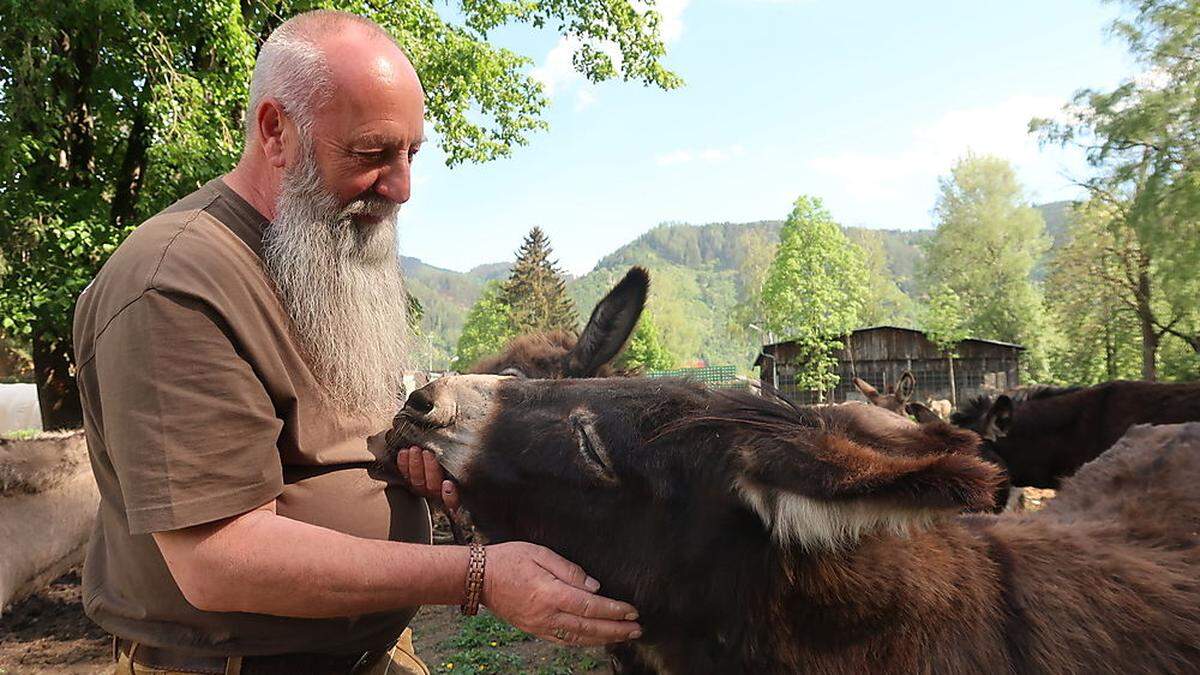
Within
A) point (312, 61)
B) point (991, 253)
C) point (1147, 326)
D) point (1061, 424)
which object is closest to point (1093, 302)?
point (1147, 326)

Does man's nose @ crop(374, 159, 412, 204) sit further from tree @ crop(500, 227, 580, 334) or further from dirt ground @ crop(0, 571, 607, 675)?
tree @ crop(500, 227, 580, 334)

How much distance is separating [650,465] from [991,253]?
72485 mm

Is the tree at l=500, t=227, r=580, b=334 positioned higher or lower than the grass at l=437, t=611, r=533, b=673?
Answer: higher

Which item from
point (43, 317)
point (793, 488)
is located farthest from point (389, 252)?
point (43, 317)

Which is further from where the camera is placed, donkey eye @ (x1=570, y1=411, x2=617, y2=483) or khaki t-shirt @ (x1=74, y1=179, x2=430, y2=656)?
donkey eye @ (x1=570, y1=411, x2=617, y2=483)

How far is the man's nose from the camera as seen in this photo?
2584 mm

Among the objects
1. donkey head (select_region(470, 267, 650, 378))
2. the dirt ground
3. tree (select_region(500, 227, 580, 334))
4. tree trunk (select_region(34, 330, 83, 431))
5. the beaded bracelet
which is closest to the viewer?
the beaded bracelet

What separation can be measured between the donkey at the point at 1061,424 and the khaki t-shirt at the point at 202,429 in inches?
426

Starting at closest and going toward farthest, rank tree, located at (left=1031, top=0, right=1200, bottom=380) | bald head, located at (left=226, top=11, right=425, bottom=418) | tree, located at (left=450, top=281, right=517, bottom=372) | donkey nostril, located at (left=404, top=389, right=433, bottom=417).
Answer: bald head, located at (left=226, top=11, right=425, bottom=418) < donkey nostril, located at (left=404, top=389, right=433, bottom=417) < tree, located at (left=1031, top=0, right=1200, bottom=380) < tree, located at (left=450, top=281, right=517, bottom=372)

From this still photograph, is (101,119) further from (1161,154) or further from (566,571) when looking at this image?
(1161,154)

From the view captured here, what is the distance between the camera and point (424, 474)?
2.65 metres

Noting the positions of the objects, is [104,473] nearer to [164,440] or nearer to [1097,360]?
[164,440]

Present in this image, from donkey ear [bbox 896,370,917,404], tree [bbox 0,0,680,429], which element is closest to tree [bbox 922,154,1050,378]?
donkey ear [bbox 896,370,917,404]

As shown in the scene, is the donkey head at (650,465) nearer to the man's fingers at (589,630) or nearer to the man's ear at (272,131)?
the man's fingers at (589,630)
